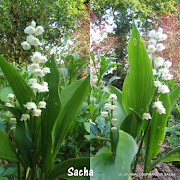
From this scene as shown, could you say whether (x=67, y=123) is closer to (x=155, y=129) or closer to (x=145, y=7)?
(x=155, y=129)

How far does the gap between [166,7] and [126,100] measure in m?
0.80

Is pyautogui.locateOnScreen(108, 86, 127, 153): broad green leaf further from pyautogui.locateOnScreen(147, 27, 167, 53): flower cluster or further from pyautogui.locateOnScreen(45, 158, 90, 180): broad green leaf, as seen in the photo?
pyautogui.locateOnScreen(147, 27, 167, 53): flower cluster

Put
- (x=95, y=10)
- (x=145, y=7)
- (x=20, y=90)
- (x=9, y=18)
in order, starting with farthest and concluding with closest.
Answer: (x=9, y=18) < (x=145, y=7) < (x=95, y=10) < (x=20, y=90)

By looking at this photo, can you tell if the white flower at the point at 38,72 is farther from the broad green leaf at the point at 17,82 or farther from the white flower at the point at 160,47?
the white flower at the point at 160,47

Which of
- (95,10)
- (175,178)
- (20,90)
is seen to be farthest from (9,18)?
(175,178)

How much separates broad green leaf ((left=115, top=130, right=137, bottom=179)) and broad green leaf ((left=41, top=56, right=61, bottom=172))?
6.2 inches

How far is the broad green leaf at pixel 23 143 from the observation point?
42cm

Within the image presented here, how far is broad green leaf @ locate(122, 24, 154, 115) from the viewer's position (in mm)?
434

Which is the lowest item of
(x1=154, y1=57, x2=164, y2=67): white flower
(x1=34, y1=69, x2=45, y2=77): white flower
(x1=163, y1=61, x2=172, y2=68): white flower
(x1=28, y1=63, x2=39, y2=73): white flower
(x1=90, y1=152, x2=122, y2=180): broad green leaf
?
(x1=90, y1=152, x2=122, y2=180): broad green leaf

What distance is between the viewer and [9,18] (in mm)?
1568

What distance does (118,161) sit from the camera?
1.04ft

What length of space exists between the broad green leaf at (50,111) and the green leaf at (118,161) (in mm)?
103

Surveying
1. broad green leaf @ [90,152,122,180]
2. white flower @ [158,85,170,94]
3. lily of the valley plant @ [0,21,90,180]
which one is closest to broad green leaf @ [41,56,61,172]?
lily of the valley plant @ [0,21,90,180]

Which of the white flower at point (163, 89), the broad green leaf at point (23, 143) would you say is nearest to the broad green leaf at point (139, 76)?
the white flower at point (163, 89)
